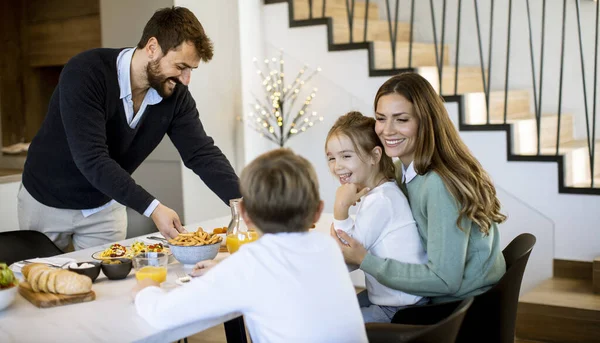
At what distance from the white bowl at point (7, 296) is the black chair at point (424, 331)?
2.79 feet

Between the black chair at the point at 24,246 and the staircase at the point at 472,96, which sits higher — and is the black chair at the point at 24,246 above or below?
below

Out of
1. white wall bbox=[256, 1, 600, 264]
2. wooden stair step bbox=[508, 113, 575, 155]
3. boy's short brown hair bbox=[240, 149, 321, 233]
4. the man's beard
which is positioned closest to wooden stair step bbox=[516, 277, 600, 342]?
white wall bbox=[256, 1, 600, 264]

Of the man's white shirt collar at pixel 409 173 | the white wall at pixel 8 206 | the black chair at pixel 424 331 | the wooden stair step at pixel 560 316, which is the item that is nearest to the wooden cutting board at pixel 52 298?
the black chair at pixel 424 331

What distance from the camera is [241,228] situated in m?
2.14

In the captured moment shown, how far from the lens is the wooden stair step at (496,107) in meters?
4.33

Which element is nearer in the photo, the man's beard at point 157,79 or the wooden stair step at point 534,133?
the man's beard at point 157,79

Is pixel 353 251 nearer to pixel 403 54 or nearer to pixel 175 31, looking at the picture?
pixel 175 31

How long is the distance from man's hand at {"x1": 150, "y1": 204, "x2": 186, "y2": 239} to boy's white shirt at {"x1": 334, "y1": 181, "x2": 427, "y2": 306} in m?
0.58

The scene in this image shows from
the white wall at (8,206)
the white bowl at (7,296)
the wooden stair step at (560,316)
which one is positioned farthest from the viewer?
the white wall at (8,206)

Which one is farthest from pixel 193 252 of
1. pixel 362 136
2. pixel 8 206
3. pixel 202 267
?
pixel 8 206

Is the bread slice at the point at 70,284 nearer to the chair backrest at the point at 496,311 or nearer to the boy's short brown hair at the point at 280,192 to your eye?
the boy's short brown hair at the point at 280,192

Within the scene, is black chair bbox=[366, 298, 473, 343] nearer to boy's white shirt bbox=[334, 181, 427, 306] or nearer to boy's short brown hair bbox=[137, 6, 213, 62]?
boy's white shirt bbox=[334, 181, 427, 306]

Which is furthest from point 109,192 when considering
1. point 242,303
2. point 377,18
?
point 377,18

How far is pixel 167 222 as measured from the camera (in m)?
2.26
